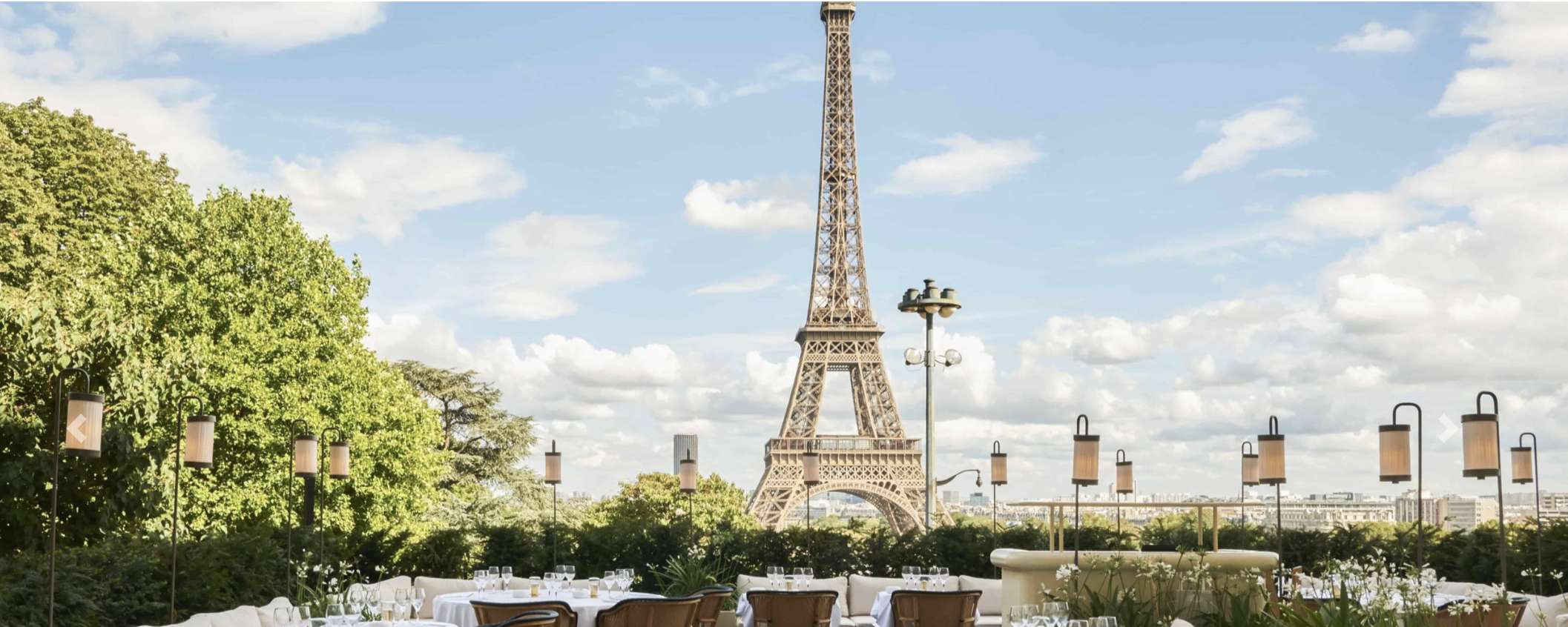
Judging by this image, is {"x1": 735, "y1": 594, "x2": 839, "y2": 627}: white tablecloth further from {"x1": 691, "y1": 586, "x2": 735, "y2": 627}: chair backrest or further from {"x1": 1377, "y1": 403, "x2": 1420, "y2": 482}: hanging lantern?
{"x1": 1377, "y1": 403, "x2": 1420, "y2": 482}: hanging lantern

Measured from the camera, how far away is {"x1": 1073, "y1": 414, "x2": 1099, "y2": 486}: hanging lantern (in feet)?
30.1

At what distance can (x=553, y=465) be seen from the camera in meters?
16.0

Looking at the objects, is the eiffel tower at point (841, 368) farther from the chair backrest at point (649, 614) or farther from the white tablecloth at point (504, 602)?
the chair backrest at point (649, 614)

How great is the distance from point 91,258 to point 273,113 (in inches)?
150

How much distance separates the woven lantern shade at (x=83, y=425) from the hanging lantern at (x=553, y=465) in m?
8.96

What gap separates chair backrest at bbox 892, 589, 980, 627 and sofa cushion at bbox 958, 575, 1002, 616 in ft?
10.3

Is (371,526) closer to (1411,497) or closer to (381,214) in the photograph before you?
(381,214)

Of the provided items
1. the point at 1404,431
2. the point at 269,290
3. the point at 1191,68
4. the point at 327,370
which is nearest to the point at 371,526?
the point at 327,370

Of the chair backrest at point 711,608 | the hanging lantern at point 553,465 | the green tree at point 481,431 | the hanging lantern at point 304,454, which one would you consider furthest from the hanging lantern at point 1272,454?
the green tree at point 481,431

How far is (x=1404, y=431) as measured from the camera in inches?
306

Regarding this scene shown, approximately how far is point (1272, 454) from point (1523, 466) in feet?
16.1

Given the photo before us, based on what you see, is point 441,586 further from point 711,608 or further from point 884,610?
point 884,610

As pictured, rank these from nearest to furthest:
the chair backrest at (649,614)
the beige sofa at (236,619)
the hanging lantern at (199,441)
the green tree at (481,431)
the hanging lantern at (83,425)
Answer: the beige sofa at (236,619)
the hanging lantern at (83,425)
the chair backrest at (649,614)
the hanging lantern at (199,441)
the green tree at (481,431)

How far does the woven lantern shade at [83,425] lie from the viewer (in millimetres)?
7000
